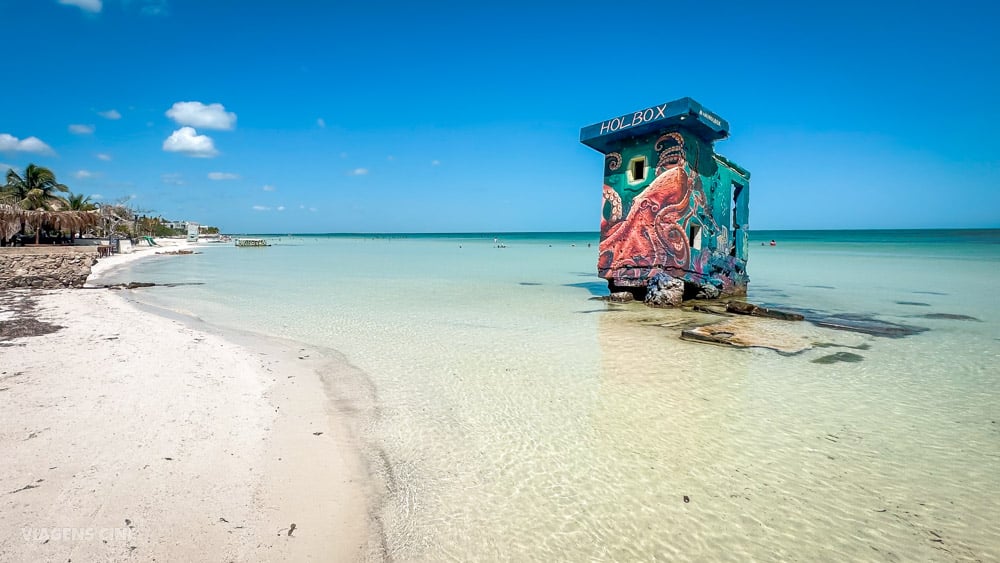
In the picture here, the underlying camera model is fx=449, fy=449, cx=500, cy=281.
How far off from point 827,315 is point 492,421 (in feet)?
35.0

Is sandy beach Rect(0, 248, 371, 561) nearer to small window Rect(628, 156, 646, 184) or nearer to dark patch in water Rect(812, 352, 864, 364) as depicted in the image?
dark patch in water Rect(812, 352, 864, 364)

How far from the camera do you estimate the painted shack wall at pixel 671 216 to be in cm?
1293

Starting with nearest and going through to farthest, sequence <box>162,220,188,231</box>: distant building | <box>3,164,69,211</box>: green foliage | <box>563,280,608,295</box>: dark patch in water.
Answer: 1. <box>563,280,608,295</box>: dark patch in water
2. <box>3,164,69,211</box>: green foliage
3. <box>162,220,188,231</box>: distant building

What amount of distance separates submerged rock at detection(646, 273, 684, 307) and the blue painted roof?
4.28 metres

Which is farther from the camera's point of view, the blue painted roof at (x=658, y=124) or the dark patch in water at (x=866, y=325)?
the blue painted roof at (x=658, y=124)

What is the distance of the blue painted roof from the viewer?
39.3 feet

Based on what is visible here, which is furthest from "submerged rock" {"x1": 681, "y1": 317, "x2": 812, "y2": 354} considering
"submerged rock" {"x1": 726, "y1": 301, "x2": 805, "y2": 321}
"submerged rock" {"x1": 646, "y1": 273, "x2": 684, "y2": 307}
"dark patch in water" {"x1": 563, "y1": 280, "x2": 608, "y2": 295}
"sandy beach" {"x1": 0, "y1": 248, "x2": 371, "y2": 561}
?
"sandy beach" {"x1": 0, "y1": 248, "x2": 371, "y2": 561}

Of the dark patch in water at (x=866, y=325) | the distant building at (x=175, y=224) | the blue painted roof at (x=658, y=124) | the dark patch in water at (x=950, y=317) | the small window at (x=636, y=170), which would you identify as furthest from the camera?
the distant building at (x=175, y=224)

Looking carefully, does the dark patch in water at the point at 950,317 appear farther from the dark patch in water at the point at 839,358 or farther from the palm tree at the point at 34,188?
the palm tree at the point at 34,188

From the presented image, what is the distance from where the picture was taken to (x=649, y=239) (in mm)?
13539

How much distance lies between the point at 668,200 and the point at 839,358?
6678 mm

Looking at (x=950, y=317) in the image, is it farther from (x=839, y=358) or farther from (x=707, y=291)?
(x=839, y=358)

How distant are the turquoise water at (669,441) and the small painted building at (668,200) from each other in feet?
12.6

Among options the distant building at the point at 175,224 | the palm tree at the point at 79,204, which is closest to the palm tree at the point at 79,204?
the palm tree at the point at 79,204
